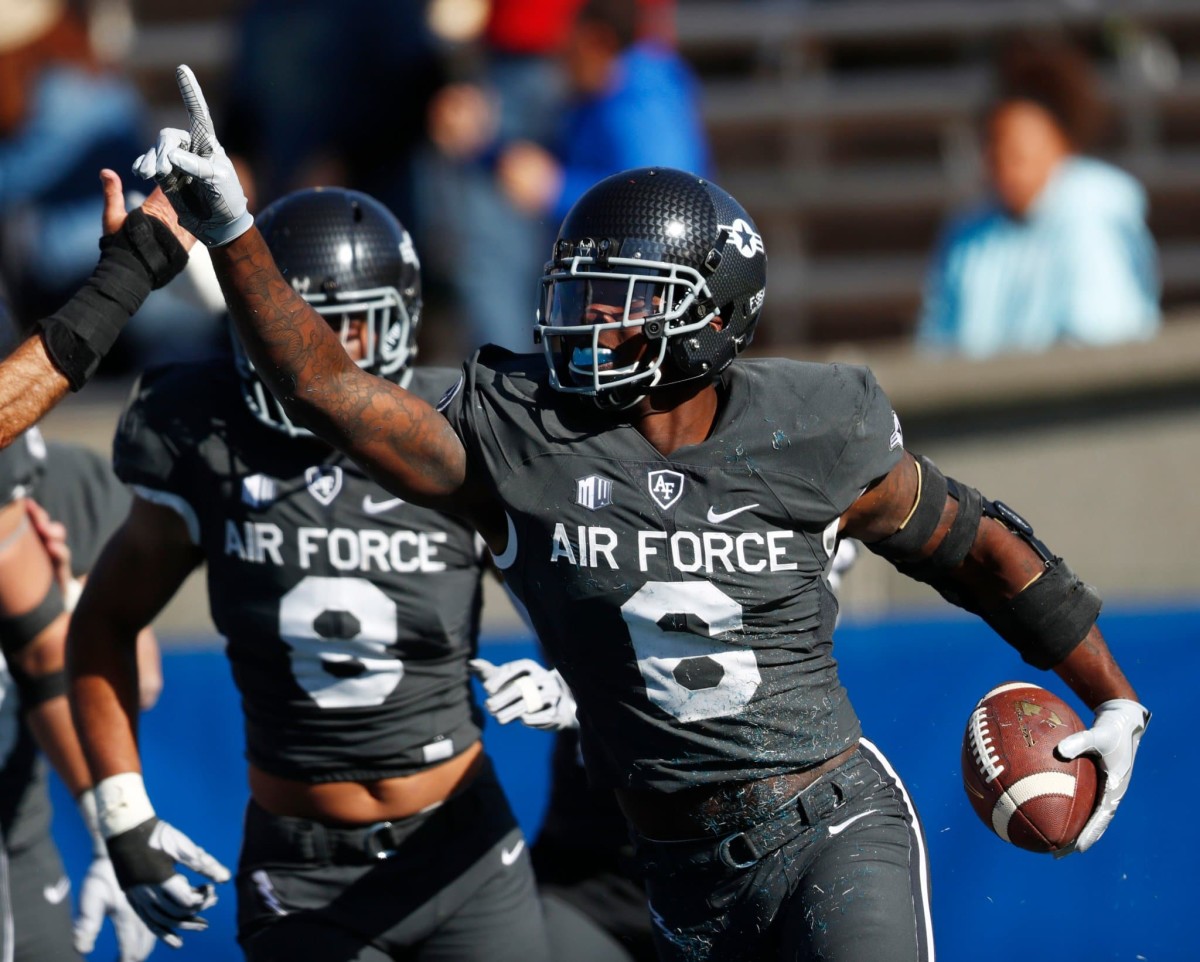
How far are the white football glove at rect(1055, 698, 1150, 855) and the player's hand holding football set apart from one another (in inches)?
62.4

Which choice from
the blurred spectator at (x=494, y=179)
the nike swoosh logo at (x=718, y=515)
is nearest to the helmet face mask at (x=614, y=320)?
the nike swoosh logo at (x=718, y=515)

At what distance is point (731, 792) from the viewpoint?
2975 mm

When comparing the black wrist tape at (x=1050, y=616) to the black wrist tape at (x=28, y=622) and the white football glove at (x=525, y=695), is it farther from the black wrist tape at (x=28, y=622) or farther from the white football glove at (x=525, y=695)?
the black wrist tape at (x=28, y=622)

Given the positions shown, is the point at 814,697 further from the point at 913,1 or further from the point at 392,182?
the point at 913,1

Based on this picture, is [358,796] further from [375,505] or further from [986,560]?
[986,560]

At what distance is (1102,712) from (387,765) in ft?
4.42

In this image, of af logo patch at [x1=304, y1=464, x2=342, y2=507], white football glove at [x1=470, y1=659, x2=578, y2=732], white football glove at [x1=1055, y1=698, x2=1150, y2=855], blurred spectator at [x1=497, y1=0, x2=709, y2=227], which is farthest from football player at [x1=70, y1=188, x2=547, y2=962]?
blurred spectator at [x1=497, y1=0, x2=709, y2=227]

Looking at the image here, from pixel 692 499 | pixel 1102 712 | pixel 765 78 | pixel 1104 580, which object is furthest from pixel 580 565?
pixel 765 78

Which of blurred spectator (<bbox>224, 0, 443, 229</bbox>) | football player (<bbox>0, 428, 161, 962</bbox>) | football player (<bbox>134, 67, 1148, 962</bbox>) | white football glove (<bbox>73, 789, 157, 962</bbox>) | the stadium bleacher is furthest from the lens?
the stadium bleacher

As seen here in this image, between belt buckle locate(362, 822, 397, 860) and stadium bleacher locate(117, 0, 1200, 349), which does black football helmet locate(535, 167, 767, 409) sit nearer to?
belt buckle locate(362, 822, 397, 860)

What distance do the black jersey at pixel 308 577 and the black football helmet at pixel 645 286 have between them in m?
0.64

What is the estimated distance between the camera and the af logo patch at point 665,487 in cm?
296

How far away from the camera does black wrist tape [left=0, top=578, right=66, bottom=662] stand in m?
3.81

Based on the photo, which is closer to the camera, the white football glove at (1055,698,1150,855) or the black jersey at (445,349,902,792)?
the black jersey at (445,349,902,792)
